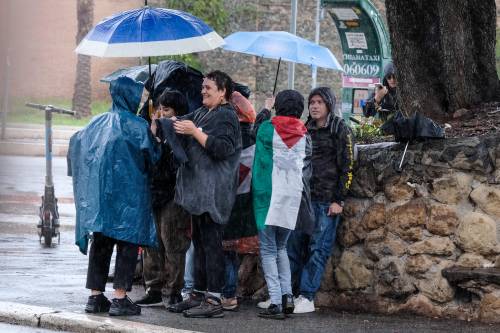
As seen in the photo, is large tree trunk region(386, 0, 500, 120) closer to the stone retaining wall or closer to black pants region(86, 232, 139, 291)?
the stone retaining wall

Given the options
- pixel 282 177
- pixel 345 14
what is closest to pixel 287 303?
pixel 282 177

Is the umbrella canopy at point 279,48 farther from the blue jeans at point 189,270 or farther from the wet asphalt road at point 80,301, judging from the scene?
the wet asphalt road at point 80,301

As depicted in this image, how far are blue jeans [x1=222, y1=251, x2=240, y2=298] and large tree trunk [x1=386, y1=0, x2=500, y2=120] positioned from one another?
2.24 meters

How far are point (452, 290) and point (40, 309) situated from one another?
3.06 metres

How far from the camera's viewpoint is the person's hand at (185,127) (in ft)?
29.3

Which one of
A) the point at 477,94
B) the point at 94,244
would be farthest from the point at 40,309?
the point at 477,94

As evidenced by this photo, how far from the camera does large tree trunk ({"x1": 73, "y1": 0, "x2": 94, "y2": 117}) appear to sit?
131 ft

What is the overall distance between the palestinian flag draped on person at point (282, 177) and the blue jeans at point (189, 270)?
2.42 feet

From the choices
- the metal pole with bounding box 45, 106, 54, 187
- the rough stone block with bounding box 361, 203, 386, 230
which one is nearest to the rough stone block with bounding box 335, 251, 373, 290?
the rough stone block with bounding box 361, 203, 386, 230

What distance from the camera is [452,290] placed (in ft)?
30.4

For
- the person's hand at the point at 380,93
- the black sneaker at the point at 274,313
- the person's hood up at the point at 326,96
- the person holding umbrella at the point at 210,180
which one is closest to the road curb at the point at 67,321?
the person holding umbrella at the point at 210,180

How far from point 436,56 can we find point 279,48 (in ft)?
4.76

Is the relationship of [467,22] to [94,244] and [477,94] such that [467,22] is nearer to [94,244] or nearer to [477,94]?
[477,94]

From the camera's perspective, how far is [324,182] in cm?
953
